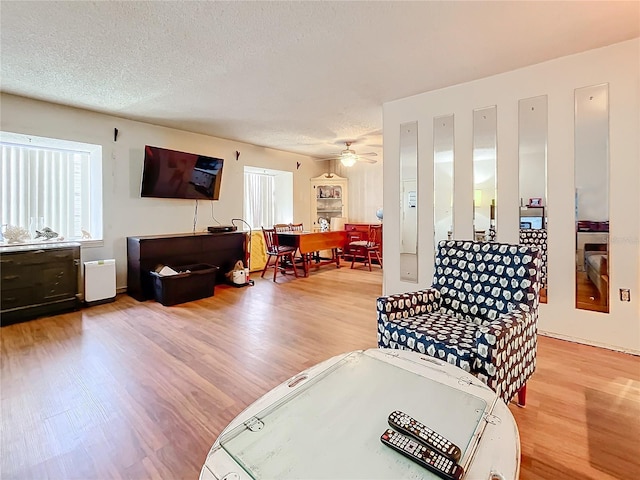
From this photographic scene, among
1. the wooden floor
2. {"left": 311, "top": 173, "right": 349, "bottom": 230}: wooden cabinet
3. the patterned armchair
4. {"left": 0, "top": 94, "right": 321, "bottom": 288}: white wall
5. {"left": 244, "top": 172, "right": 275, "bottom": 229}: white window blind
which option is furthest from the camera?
{"left": 311, "top": 173, "right": 349, "bottom": 230}: wooden cabinet

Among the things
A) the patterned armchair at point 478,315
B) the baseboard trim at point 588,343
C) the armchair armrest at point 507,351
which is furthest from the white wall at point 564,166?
the armchair armrest at point 507,351

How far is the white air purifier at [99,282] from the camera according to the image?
3.92 m

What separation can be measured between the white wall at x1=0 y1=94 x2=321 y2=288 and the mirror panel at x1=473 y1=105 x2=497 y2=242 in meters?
4.08

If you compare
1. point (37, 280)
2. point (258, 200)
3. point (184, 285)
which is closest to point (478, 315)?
point (184, 285)

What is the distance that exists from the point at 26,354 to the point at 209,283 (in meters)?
2.06

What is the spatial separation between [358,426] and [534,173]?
2.98m

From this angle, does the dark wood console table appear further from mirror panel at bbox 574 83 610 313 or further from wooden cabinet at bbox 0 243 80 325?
mirror panel at bbox 574 83 610 313

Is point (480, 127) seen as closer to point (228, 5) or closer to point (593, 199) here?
point (593, 199)

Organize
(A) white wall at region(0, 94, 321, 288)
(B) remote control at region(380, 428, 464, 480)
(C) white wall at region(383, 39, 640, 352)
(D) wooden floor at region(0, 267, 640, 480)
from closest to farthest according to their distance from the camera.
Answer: (B) remote control at region(380, 428, 464, 480) → (D) wooden floor at region(0, 267, 640, 480) → (C) white wall at region(383, 39, 640, 352) → (A) white wall at region(0, 94, 321, 288)

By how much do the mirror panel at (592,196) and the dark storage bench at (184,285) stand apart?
13.7ft

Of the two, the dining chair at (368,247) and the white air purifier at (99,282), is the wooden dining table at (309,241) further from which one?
the white air purifier at (99,282)

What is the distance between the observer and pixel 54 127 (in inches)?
150

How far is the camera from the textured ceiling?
2094 mm

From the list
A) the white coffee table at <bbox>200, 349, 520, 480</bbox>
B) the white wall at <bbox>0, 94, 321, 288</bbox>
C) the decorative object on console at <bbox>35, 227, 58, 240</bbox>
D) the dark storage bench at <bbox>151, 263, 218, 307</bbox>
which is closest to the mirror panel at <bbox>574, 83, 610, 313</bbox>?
the white coffee table at <bbox>200, 349, 520, 480</bbox>
